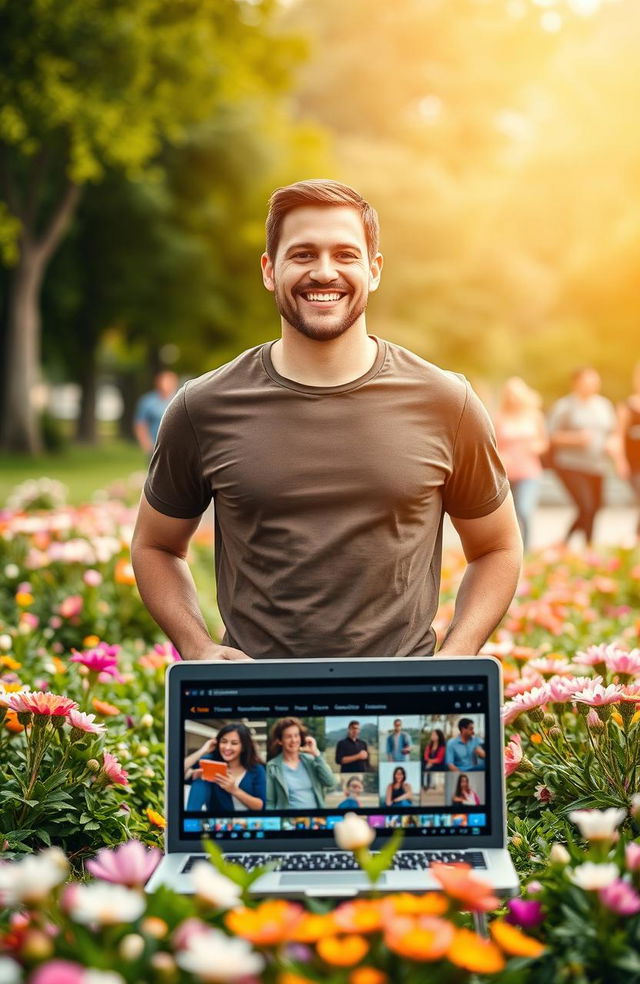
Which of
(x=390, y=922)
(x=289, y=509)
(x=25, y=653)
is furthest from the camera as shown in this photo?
(x=25, y=653)

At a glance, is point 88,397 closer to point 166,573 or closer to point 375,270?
point 166,573

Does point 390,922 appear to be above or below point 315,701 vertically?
below

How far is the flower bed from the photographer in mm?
1666

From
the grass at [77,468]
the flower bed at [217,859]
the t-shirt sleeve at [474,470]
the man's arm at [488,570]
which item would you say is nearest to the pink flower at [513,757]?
the flower bed at [217,859]

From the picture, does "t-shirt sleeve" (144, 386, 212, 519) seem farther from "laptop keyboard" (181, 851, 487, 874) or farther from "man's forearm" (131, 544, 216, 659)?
"laptop keyboard" (181, 851, 487, 874)

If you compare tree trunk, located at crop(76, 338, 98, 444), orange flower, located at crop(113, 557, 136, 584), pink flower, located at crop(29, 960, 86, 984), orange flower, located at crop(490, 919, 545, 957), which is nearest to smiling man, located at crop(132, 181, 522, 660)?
orange flower, located at crop(490, 919, 545, 957)

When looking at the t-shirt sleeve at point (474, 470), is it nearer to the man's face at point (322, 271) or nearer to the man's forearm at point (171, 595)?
the man's face at point (322, 271)

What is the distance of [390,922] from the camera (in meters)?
1.68

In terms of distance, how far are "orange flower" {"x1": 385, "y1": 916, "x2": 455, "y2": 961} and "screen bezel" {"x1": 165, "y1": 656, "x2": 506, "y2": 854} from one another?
1.60 feet

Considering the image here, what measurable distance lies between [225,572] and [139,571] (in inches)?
9.0

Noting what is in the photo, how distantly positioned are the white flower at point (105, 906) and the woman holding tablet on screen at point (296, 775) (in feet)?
1.77

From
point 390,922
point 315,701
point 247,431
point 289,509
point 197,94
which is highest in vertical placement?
point 197,94

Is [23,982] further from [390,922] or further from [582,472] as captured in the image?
[582,472]

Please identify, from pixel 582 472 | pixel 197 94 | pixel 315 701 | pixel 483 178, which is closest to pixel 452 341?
pixel 483 178
